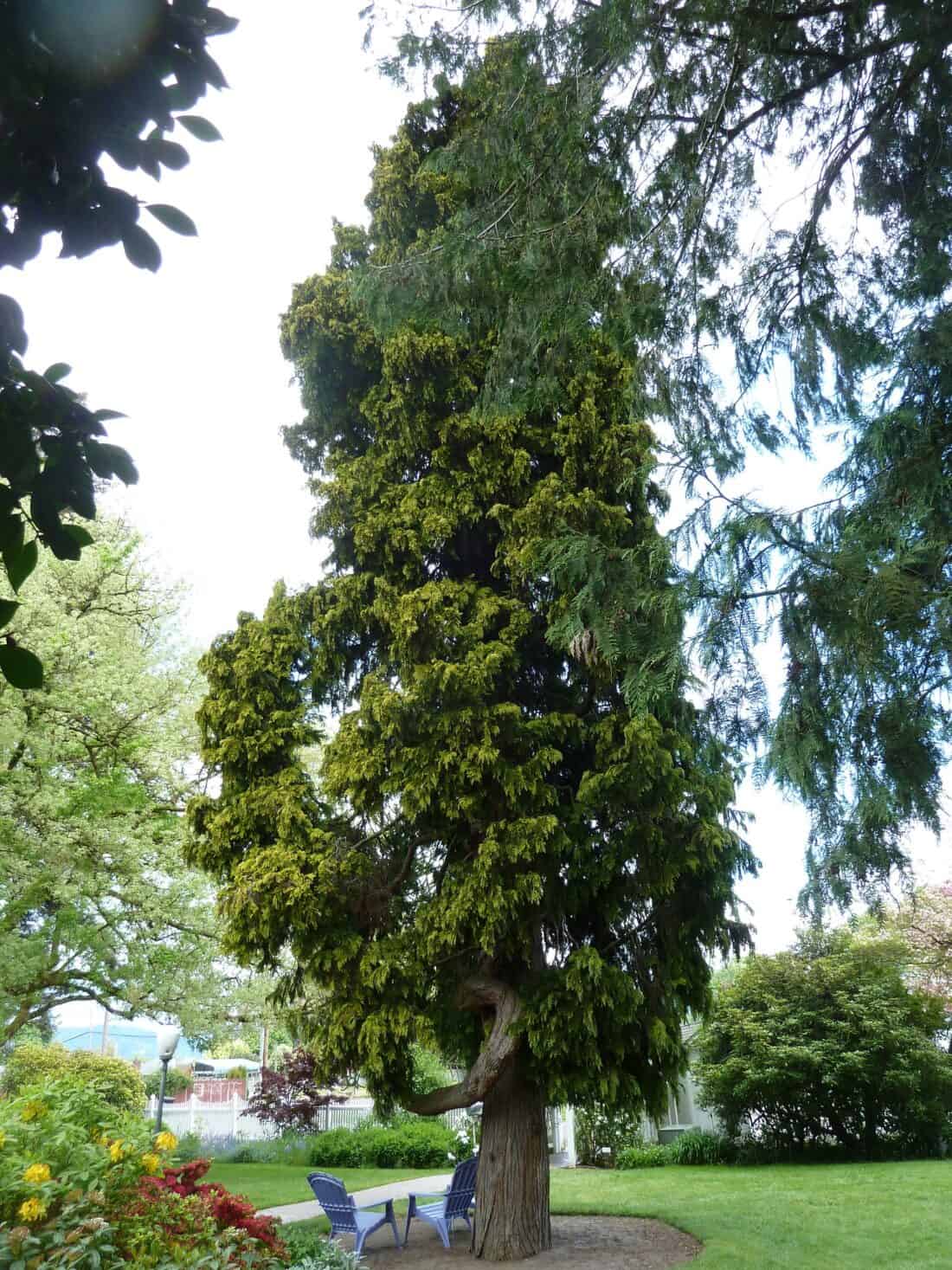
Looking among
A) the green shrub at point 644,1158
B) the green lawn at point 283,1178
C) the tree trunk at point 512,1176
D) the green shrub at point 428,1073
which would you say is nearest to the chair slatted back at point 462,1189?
the tree trunk at point 512,1176

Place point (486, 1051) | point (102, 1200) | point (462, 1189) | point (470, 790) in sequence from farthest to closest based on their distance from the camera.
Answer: point (462, 1189)
point (470, 790)
point (486, 1051)
point (102, 1200)

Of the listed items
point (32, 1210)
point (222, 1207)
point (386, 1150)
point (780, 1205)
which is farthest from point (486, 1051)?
point (386, 1150)

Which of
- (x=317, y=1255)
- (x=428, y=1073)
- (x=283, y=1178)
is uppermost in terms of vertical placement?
(x=428, y=1073)

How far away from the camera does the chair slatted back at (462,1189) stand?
8.79m

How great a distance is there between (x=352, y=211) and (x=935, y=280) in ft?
26.4

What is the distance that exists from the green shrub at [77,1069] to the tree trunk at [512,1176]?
1050 cm

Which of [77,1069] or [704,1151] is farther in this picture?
[77,1069]

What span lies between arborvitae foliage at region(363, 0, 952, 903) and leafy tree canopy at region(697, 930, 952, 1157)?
1158 cm

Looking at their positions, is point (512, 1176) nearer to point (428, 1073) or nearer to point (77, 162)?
point (77, 162)

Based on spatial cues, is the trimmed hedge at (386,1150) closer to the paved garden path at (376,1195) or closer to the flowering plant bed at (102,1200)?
the paved garden path at (376,1195)

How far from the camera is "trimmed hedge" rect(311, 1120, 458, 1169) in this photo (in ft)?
52.6

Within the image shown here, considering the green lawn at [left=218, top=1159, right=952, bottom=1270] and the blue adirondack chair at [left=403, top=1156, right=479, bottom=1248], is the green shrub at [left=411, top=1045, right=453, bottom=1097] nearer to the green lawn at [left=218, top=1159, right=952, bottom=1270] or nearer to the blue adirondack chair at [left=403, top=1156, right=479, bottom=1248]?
the green lawn at [left=218, top=1159, right=952, bottom=1270]

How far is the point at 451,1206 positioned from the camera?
8.76 meters

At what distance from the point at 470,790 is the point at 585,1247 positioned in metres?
4.07
